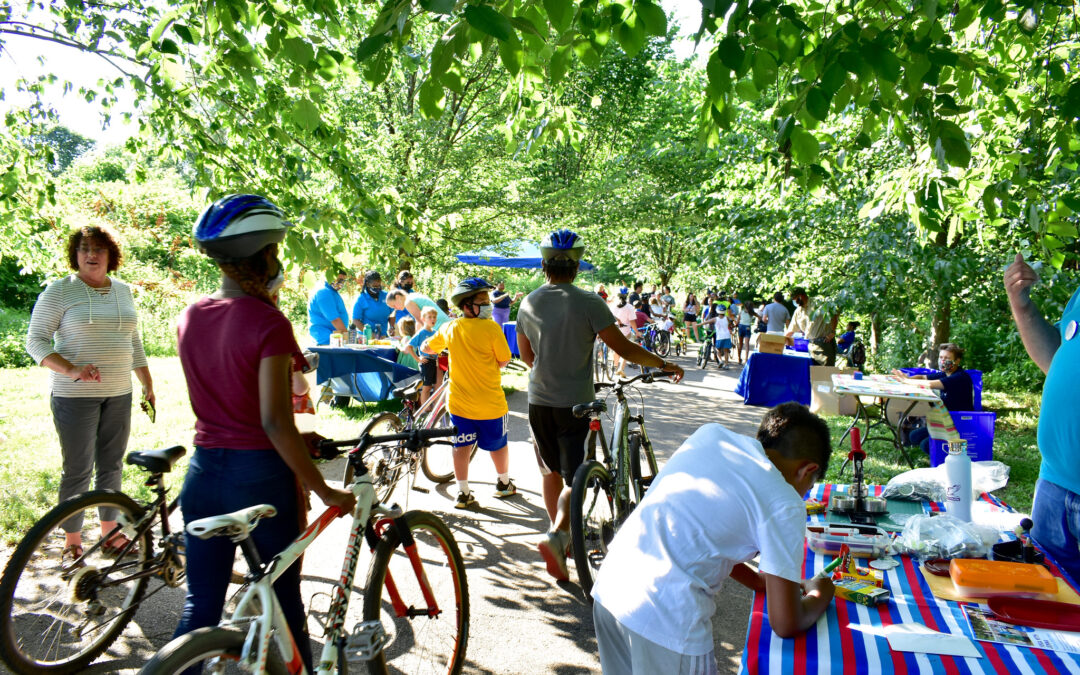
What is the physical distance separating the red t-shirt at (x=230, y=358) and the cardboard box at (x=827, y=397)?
9540 mm

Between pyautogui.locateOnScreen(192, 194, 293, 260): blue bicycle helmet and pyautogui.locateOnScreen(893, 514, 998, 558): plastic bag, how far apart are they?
2608 millimetres

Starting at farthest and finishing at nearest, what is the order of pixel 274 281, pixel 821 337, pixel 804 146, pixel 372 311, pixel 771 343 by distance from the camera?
pixel 821 337
pixel 771 343
pixel 372 311
pixel 804 146
pixel 274 281

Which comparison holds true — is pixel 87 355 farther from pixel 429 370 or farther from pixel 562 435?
pixel 429 370

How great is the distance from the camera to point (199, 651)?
2.02 meters

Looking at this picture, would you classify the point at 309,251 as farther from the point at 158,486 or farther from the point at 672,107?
the point at 672,107

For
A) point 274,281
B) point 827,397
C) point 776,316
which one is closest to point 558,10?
point 274,281

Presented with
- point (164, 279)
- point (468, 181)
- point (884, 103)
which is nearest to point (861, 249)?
point (884, 103)

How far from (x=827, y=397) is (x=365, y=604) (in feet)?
30.6

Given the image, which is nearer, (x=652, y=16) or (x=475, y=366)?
(x=652, y=16)

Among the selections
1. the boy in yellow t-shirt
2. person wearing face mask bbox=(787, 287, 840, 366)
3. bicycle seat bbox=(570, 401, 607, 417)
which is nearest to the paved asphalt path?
the boy in yellow t-shirt

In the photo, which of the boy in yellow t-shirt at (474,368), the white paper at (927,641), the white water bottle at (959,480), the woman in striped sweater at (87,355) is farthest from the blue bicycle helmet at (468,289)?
the white paper at (927,641)

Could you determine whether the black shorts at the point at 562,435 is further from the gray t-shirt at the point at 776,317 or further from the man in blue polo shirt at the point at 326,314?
the gray t-shirt at the point at 776,317

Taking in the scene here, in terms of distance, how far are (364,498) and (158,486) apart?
1326mm

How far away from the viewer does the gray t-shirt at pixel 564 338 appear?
4305 millimetres
